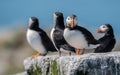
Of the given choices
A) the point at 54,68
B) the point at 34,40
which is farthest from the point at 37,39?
the point at 54,68

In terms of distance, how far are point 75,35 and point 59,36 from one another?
790mm

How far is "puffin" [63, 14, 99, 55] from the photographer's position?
693 inches

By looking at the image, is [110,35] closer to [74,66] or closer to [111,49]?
[111,49]

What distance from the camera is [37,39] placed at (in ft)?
62.6

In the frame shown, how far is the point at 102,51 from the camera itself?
18234mm

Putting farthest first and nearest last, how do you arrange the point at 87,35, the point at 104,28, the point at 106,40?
1. the point at 104,28
2. the point at 106,40
3. the point at 87,35

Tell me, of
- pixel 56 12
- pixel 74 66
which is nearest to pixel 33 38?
pixel 56 12

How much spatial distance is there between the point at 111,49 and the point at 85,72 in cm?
146

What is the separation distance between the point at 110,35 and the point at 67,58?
1.50 metres

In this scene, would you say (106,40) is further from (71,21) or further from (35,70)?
(35,70)

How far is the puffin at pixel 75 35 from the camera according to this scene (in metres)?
17.6

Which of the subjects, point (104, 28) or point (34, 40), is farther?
point (34, 40)

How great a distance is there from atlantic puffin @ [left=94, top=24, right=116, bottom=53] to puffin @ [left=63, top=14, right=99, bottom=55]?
0.38m

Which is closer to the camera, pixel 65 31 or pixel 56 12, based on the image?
pixel 65 31
